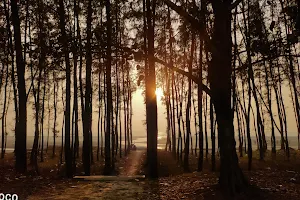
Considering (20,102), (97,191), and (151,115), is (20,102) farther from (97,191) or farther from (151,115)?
(97,191)

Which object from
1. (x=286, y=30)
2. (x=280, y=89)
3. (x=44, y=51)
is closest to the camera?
(x=44, y=51)

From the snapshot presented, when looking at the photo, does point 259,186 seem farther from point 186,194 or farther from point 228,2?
point 228,2

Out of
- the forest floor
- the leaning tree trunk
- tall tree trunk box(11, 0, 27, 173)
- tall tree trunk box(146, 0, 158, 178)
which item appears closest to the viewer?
the forest floor

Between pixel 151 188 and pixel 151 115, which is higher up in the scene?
pixel 151 115

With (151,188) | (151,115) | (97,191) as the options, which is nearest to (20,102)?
(151,115)

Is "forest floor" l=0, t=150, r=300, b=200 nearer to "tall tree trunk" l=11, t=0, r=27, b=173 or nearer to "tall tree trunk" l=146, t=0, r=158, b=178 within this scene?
"tall tree trunk" l=146, t=0, r=158, b=178

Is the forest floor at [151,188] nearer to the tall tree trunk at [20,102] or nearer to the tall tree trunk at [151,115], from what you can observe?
the tall tree trunk at [151,115]

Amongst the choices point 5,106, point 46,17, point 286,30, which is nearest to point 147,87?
point 46,17

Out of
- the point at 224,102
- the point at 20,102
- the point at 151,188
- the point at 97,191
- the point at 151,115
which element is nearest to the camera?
the point at 224,102

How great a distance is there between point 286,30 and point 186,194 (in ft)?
54.7

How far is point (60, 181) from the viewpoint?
958cm

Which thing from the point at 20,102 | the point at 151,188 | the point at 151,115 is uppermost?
the point at 20,102

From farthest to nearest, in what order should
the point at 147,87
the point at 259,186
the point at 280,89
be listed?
the point at 280,89, the point at 147,87, the point at 259,186

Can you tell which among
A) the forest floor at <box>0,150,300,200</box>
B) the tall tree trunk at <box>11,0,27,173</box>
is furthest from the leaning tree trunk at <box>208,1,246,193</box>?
the tall tree trunk at <box>11,0,27,173</box>
